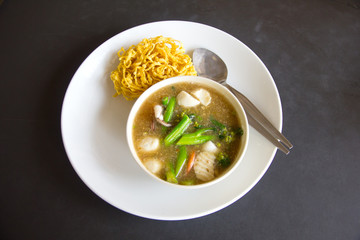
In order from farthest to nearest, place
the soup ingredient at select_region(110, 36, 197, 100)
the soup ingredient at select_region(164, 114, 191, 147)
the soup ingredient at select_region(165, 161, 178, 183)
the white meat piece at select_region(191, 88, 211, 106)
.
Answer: the soup ingredient at select_region(110, 36, 197, 100) < the white meat piece at select_region(191, 88, 211, 106) < the soup ingredient at select_region(164, 114, 191, 147) < the soup ingredient at select_region(165, 161, 178, 183)

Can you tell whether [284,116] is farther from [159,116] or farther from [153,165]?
[153,165]

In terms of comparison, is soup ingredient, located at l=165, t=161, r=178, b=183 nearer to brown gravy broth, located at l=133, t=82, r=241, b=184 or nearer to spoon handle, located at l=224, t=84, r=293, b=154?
brown gravy broth, located at l=133, t=82, r=241, b=184

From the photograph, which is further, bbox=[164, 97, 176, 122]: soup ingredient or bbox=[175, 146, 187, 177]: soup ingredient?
bbox=[164, 97, 176, 122]: soup ingredient

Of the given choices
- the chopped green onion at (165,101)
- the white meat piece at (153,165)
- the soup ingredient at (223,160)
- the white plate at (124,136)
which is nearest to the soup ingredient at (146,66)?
the white plate at (124,136)

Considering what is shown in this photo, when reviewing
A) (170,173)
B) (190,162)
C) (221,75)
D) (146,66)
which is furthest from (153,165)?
(221,75)

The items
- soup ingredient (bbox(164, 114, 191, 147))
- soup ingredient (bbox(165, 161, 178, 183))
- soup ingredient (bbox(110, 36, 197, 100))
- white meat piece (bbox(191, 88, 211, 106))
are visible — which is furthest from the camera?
soup ingredient (bbox(110, 36, 197, 100))

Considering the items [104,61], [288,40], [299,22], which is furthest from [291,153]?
[104,61]

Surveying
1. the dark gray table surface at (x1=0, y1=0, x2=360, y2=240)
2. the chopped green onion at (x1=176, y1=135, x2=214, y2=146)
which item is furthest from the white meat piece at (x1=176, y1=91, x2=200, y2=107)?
the dark gray table surface at (x1=0, y1=0, x2=360, y2=240)

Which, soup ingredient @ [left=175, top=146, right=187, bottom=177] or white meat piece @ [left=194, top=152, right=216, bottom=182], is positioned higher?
soup ingredient @ [left=175, top=146, right=187, bottom=177]

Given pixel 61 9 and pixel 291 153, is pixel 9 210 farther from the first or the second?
pixel 291 153
